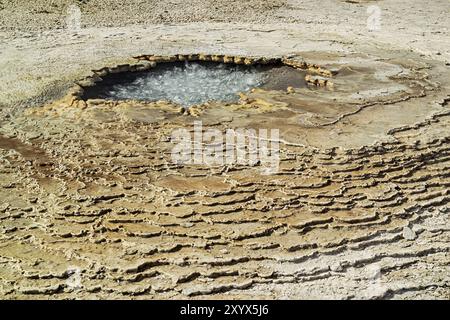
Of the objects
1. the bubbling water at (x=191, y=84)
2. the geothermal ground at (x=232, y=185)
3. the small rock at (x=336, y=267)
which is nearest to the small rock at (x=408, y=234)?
the geothermal ground at (x=232, y=185)

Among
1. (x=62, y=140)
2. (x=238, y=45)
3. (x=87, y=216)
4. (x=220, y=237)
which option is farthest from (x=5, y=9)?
(x=220, y=237)

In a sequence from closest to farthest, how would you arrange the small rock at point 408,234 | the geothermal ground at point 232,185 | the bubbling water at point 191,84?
the geothermal ground at point 232,185 < the small rock at point 408,234 < the bubbling water at point 191,84

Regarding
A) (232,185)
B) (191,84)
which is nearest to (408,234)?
(232,185)

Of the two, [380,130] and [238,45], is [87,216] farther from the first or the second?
[238,45]

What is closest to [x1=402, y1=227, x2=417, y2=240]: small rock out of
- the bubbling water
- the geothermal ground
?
the geothermal ground

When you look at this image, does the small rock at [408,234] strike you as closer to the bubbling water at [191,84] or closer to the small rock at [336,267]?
the small rock at [336,267]

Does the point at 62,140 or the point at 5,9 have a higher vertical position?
the point at 5,9
